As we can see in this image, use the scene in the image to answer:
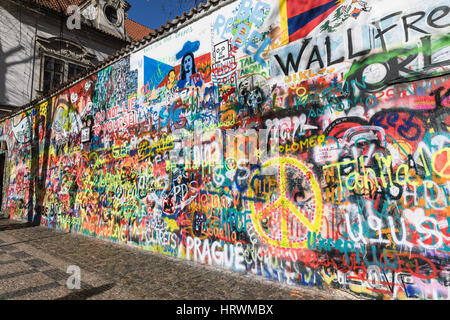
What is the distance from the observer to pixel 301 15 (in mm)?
3891

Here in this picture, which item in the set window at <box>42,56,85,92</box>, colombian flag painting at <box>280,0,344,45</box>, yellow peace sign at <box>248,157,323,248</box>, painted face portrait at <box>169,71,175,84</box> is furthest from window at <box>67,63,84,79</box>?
yellow peace sign at <box>248,157,323,248</box>

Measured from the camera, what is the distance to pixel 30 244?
21.0 feet

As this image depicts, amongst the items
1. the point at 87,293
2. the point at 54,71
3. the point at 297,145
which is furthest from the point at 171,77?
the point at 54,71

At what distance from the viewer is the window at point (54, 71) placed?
15695 mm

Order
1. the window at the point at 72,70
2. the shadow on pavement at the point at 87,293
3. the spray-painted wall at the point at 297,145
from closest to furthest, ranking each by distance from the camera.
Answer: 1. the spray-painted wall at the point at 297,145
2. the shadow on pavement at the point at 87,293
3. the window at the point at 72,70

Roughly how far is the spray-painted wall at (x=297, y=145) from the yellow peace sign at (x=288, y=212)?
0.05 ft

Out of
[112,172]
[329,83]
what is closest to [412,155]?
[329,83]

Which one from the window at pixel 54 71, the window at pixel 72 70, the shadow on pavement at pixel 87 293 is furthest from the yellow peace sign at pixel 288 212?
the window at pixel 72 70

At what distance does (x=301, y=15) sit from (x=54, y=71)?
16604 mm

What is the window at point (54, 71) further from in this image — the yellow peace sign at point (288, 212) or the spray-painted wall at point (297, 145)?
the yellow peace sign at point (288, 212)

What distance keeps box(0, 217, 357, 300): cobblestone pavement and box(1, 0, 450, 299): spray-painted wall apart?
220 mm

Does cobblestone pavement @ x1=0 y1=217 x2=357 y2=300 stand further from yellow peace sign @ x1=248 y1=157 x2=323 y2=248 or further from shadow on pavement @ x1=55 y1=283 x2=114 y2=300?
yellow peace sign @ x1=248 y1=157 x2=323 y2=248

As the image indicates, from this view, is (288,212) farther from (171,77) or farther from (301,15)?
(171,77)
